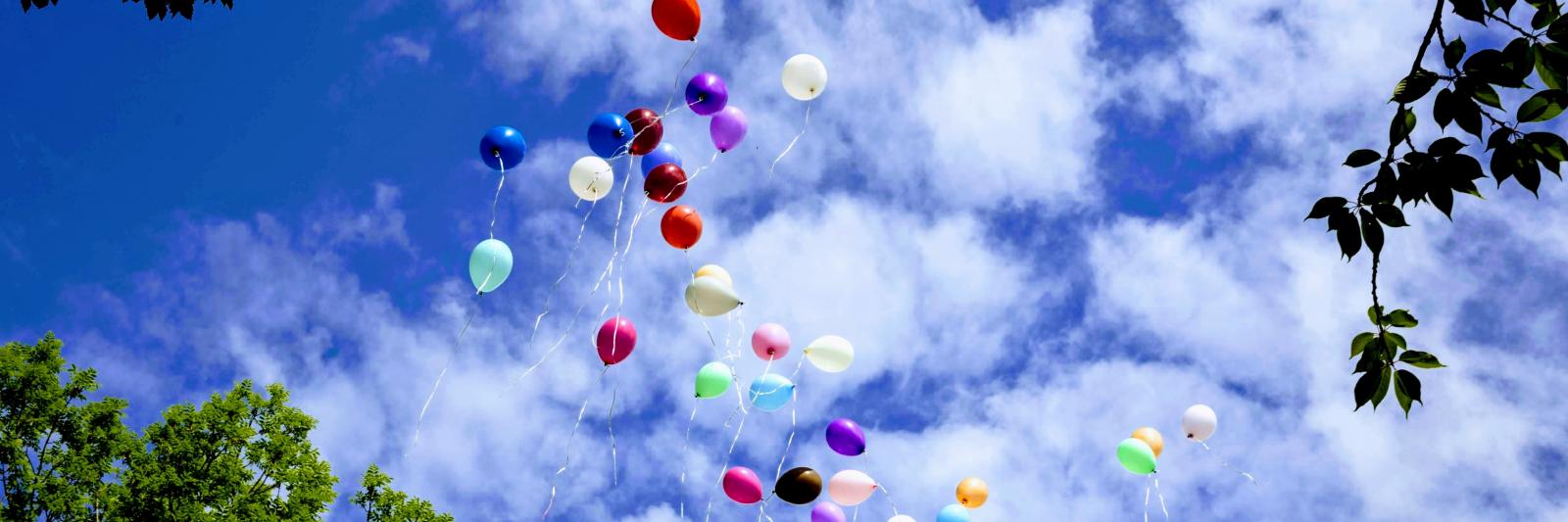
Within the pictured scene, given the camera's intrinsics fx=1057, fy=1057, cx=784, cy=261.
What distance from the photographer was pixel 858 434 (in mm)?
7418

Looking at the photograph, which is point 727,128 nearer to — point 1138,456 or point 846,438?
point 846,438

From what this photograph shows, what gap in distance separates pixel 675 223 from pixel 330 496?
5351mm

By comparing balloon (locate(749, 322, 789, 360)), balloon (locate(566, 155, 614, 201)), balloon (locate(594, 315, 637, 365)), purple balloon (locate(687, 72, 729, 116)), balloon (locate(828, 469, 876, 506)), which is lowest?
balloon (locate(828, 469, 876, 506))

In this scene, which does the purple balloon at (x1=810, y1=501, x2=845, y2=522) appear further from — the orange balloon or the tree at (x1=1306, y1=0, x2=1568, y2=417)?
the tree at (x1=1306, y1=0, x2=1568, y2=417)

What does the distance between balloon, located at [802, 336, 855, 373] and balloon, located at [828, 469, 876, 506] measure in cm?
76

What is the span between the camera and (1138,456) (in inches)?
314

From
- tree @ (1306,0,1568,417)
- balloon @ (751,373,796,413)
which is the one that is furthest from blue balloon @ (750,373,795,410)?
tree @ (1306,0,1568,417)

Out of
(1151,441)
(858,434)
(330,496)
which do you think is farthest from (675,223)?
(330,496)

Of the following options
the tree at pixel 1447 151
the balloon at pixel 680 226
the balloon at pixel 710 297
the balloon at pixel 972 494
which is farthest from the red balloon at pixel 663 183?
the tree at pixel 1447 151

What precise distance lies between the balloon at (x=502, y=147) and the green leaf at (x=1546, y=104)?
621 centimetres

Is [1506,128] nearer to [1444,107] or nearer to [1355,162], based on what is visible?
[1444,107]

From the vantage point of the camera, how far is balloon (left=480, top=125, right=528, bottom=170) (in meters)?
6.94

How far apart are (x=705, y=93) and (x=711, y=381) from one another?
191 centimetres

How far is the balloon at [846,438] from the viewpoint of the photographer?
7.39m
